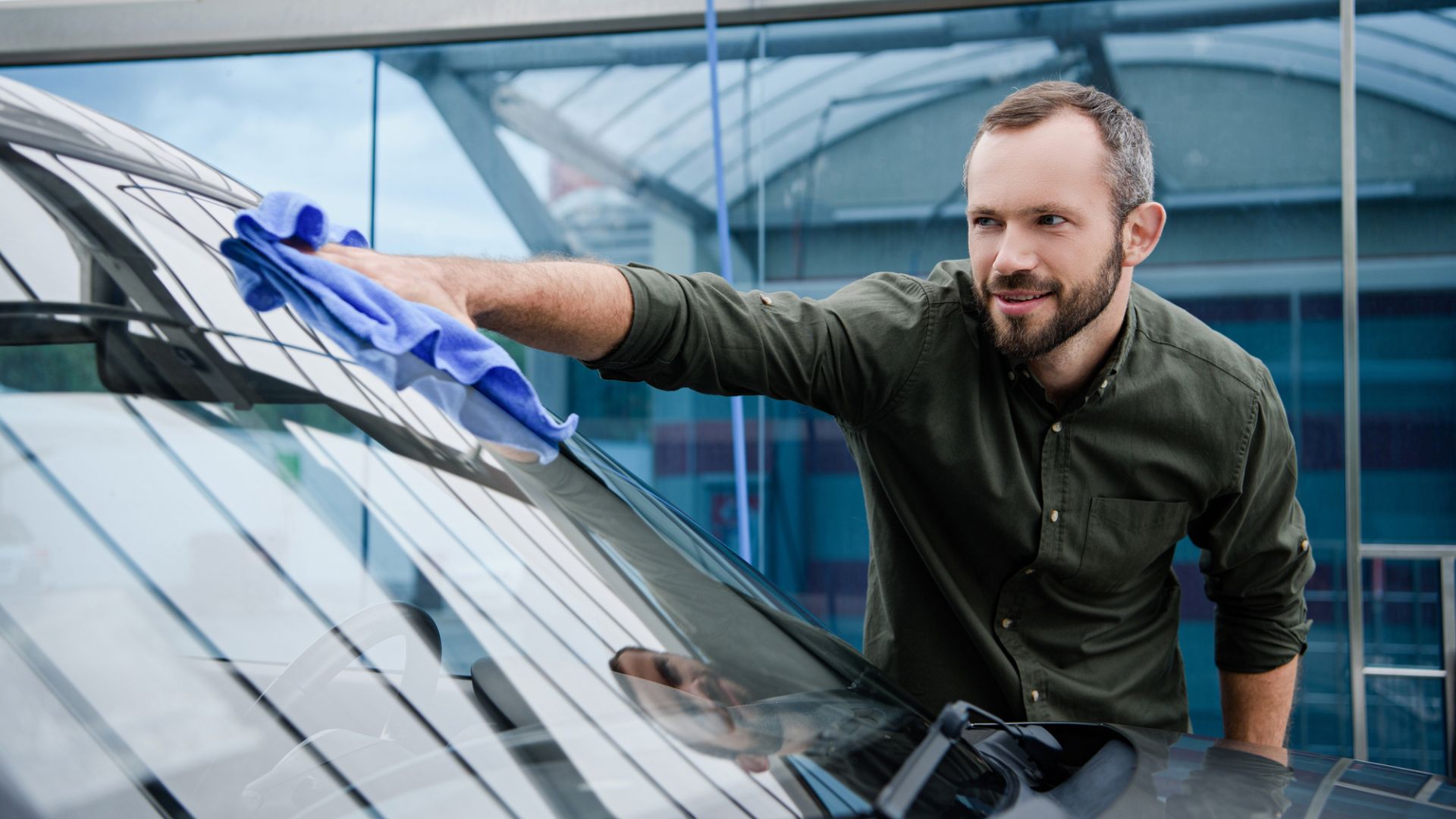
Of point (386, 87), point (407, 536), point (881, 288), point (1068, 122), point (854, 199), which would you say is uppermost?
point (386, 87)

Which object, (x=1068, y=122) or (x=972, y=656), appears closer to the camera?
(x=1068, y=122)

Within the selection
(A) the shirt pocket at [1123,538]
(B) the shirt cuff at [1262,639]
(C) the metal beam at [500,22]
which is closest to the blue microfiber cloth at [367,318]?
(A) the shirt pocket at [1123,538]

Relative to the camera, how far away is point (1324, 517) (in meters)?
3.48

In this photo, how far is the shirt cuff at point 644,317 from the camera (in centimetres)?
133

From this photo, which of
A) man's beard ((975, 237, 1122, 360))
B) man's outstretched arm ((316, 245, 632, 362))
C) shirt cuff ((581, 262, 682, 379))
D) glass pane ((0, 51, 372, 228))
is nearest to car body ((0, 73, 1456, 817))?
man's outstretched arm ((316, 245, 632, 362))

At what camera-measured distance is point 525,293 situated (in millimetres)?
1204

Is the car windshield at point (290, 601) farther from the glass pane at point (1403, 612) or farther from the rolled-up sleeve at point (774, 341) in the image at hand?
the glass pane at point (1403, 612)

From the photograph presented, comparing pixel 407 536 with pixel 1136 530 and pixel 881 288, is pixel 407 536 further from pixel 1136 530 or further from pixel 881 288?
pixel 1136 530

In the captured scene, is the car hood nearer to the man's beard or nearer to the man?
the man

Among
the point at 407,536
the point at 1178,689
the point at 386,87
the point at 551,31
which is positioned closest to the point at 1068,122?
the point at 1178,689

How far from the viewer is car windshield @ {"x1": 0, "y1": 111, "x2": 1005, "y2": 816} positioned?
707mm

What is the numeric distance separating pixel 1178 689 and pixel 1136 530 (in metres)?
0.34

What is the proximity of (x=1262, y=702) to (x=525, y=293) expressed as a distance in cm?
139

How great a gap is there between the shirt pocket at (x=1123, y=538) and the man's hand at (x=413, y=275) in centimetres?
97
